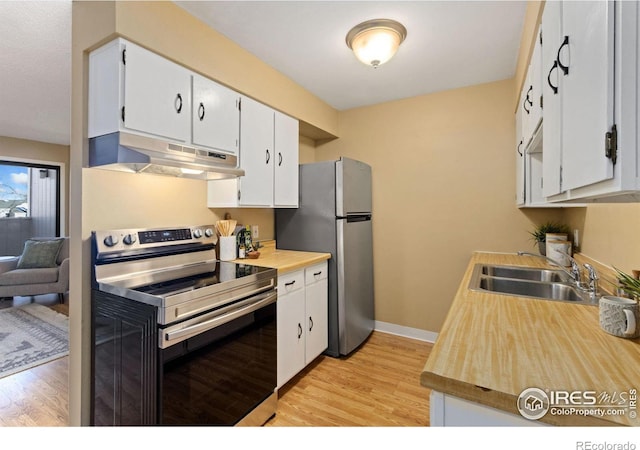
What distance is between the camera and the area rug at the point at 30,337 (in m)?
2.61

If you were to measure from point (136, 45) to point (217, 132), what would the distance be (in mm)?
605

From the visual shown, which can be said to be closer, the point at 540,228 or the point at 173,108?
the point at 173,108

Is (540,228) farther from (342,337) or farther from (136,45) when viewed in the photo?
(136,45)

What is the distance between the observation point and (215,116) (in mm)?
1999

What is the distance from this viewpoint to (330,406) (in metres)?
2.00

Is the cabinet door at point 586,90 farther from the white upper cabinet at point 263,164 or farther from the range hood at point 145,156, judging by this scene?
the white upper cabinet at point 263,164

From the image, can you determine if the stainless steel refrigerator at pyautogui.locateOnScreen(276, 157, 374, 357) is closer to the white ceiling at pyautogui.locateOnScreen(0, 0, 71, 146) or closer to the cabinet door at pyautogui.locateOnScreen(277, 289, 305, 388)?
the cabinet door at pyautogui.locateOnScreen(277, 289, 305, 388)

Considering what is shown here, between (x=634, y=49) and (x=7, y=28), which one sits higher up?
(x=7, y=28)

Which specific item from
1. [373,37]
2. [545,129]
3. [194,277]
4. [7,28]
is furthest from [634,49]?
[7,28]

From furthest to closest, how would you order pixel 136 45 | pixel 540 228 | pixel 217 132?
pixel 540 228 → pixel 217 132 → pixel 136 45

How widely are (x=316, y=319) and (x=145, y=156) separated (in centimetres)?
172

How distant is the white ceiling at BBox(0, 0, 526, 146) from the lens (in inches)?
69.2

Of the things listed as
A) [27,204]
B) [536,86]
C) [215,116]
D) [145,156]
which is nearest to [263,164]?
[215,116]

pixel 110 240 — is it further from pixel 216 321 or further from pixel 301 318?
pixel 301 318
